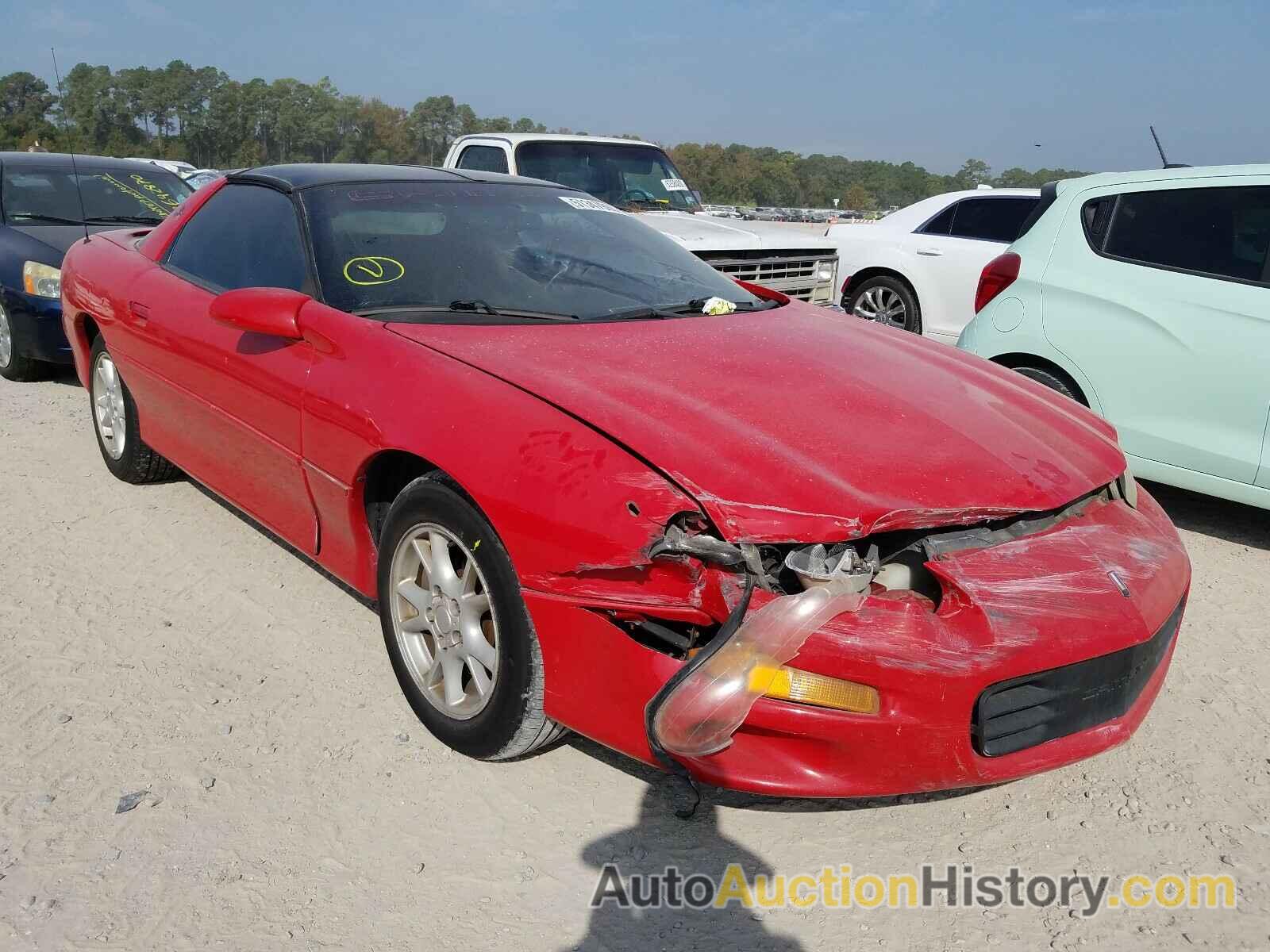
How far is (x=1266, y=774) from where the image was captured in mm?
2717

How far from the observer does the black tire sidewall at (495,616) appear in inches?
92.2

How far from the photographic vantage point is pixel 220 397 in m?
3.43

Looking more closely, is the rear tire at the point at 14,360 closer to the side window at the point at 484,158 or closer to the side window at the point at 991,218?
the side window at the point at 484,158

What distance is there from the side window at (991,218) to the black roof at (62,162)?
632 centimetres

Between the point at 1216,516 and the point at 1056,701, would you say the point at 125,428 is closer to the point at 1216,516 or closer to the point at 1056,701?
the point at 1056,701

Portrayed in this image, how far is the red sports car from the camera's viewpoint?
2072 millimetres

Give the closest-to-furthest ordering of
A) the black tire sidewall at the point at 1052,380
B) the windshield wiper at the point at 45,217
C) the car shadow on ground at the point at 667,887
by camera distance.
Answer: the car shadow on ground at the point at 667,887 < the black tire sidewall at the point at 1052,380 < the windshield wiper at the point at 45,217

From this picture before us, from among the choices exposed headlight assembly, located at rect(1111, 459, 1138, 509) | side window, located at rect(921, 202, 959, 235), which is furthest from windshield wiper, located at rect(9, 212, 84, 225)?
exposed headlight assembly, located at rect(1111, 459, 1138, 509)

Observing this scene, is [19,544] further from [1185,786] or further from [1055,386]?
[1055,386]

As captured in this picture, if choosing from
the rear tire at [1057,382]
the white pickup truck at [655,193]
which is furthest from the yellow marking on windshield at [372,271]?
the white pickup truck at [655,193]

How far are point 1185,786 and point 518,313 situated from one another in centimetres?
224

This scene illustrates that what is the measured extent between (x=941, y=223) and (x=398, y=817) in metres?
6.98

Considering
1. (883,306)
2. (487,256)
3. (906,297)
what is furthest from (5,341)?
(906,297)

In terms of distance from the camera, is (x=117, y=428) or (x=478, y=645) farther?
(x=117, y=428)
